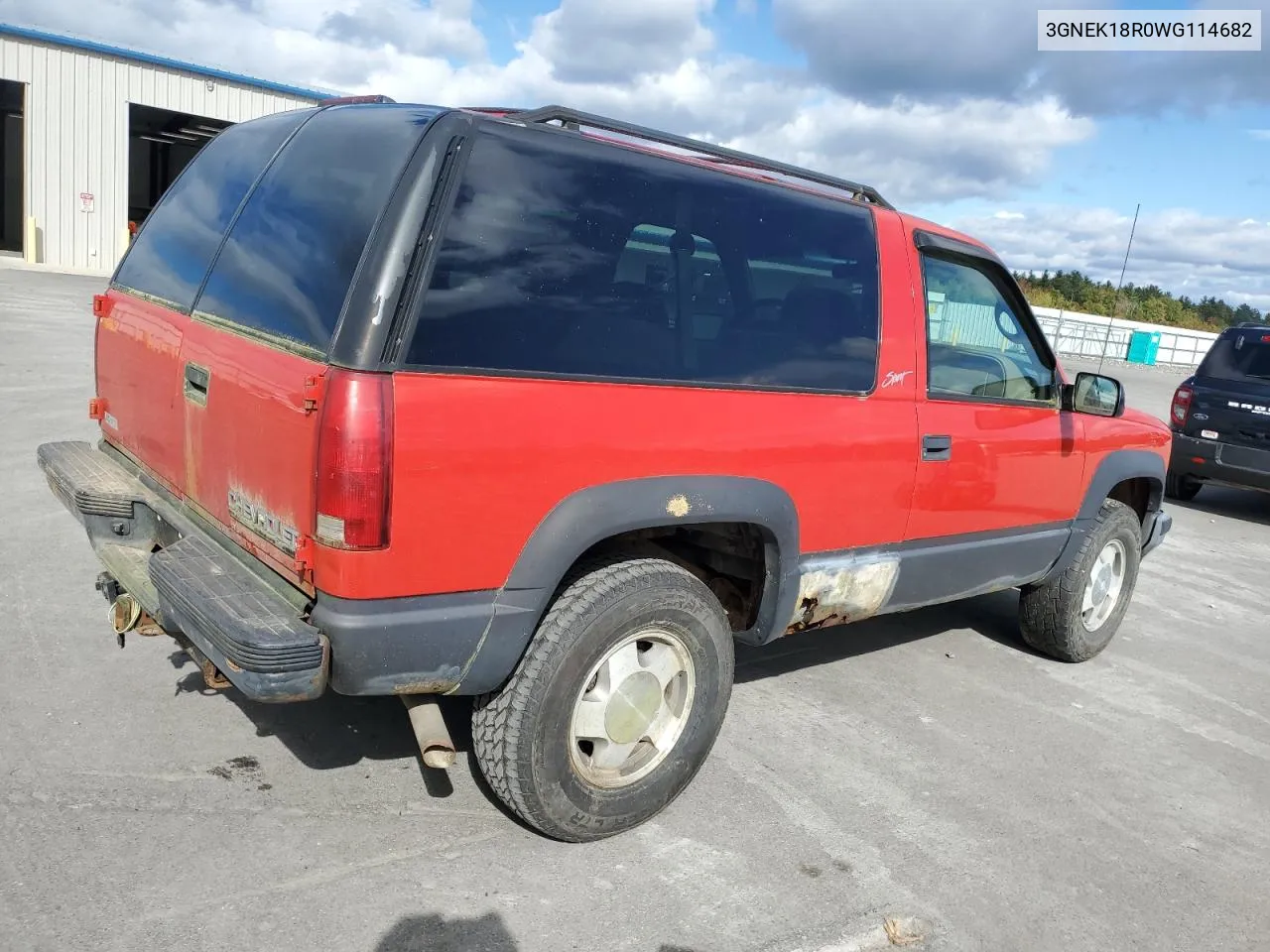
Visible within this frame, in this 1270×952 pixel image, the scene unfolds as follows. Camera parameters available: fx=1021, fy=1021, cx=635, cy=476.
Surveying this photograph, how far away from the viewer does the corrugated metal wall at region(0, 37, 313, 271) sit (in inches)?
919

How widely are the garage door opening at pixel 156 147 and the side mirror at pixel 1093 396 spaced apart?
26.8 meters

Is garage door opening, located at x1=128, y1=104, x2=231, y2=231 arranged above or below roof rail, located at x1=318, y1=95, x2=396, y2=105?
above

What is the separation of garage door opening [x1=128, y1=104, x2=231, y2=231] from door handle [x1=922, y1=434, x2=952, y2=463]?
27070mm

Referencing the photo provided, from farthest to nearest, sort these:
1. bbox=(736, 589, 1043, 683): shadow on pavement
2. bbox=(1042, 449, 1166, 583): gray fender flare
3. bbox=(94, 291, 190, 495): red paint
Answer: bbox=(1042, 449, 1166, 583): gray fender flare → bbox=(736, 589, 1043, 683): shadow on pavement → bbox=(94, 291, 190, 495): red paint

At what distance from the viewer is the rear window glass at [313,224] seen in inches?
104

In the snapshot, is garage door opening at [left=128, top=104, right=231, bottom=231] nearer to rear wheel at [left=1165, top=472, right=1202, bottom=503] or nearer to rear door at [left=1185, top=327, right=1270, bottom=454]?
rear wheel at [left=1165, top=472, right=1202, bottom=503]

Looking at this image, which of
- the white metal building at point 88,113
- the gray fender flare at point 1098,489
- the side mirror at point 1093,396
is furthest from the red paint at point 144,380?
the white metal building at point 88,113

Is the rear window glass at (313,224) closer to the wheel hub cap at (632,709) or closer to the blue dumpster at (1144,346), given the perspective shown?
the wheel hub cap at (632,709)

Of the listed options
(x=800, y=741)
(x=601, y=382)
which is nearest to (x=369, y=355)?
(x=601, y=382)

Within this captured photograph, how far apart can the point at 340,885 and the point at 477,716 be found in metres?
0.57

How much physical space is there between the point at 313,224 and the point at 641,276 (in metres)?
0.93

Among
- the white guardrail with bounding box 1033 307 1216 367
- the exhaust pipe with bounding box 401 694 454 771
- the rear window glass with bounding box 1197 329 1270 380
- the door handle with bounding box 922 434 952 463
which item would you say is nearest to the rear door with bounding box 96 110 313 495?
the exhaust pipe with bounding box 401 694 454 771

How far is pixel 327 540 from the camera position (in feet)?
8.13

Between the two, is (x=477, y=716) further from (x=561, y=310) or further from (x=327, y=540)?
(x=561, y=310)
